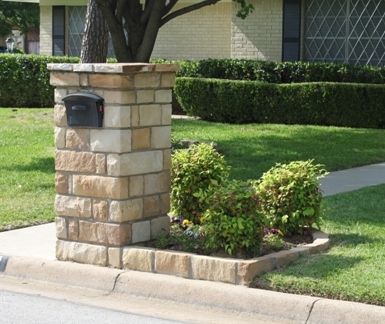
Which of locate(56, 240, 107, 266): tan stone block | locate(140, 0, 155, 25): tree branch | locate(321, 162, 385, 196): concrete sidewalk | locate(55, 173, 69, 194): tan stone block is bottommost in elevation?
locate(56, 240, 107, 266): tan stone block

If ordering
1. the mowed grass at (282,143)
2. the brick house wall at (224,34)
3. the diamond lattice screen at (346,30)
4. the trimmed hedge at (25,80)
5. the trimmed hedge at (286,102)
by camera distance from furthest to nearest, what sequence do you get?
the trimmed hedge at (25,80) < the brick house wall at (224,34) < the diamond lattice screen at (346,30) < the trimmed hedge at (286,102) < the mowed grass at (282,143)

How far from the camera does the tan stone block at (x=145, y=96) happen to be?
25.7 feet

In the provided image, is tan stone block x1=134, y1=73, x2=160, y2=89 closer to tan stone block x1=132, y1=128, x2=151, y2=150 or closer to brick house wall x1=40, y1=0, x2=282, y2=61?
tan stone block x1=132, y1=128, x2=151, y2=150

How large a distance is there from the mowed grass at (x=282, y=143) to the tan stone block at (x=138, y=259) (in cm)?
484

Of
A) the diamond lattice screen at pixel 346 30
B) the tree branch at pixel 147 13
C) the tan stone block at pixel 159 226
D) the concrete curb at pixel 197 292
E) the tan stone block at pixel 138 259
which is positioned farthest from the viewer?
the diamond lattice screen at pixel 346 30

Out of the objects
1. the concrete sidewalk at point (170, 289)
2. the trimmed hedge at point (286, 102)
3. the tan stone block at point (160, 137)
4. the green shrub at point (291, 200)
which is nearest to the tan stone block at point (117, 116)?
the tan stone block at point (160, 137)

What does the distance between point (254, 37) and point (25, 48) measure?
38.1 m

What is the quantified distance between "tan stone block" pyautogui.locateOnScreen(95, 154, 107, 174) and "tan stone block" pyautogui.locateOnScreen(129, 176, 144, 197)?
25cm

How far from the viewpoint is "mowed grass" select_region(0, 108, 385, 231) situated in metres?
11.0

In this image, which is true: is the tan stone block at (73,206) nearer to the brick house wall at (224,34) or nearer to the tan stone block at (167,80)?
the tan stone block at (167,80)

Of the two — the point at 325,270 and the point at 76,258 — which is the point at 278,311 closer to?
the point at 325,270

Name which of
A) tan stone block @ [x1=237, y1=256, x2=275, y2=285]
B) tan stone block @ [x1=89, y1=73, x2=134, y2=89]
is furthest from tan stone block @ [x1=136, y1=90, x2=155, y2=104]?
tan stone block @ [x1=237, y1=256, x2=275, y2=285]

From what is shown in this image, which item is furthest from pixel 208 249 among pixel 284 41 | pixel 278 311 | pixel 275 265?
pixel 284 41

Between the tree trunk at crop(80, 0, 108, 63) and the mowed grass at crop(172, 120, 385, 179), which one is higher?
the tree trunk at crop(80, 0, 108, 63)
